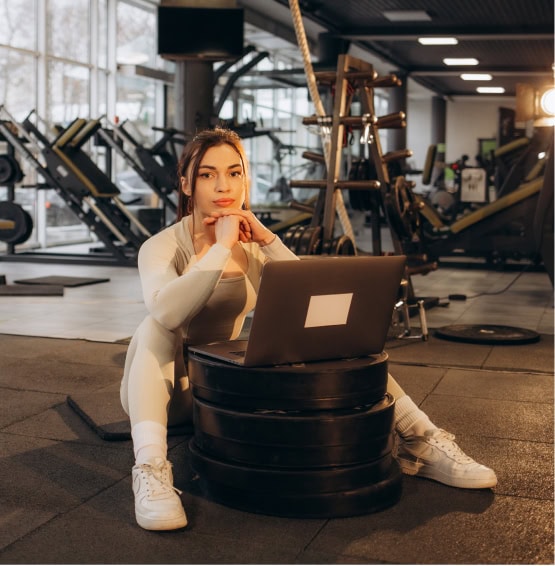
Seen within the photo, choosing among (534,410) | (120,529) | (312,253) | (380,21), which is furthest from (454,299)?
(380,21)

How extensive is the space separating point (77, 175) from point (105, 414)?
18.4 ft

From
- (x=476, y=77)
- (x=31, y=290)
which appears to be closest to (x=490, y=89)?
(x=476, y=77)

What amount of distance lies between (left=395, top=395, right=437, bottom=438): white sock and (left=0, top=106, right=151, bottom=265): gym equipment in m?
6.19

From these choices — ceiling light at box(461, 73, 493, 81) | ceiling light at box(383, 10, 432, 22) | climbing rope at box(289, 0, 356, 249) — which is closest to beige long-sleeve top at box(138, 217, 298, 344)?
climbing rope at box(289, 0, 356, 249)

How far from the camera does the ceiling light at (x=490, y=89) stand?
1801 cm

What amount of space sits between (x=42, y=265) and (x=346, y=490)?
7038mm

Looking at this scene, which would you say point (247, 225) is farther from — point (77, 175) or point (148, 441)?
point (77, 175)

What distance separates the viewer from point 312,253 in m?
4.29

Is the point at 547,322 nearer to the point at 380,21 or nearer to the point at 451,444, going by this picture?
the point at 451,444

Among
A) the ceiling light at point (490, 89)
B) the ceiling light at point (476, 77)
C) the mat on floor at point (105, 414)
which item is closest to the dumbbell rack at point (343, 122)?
the mat on floor at point (105, 414)

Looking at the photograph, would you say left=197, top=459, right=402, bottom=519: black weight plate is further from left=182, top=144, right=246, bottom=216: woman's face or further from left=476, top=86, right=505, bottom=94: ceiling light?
left=476, top=86, right=505, bottom=94: ceiling light

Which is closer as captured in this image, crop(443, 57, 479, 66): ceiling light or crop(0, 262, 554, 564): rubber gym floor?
crop(0, 262, 554, 564): rubber gym floor

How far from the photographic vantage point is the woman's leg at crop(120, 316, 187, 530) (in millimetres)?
1900

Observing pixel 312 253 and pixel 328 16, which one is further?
pixel 328 16
